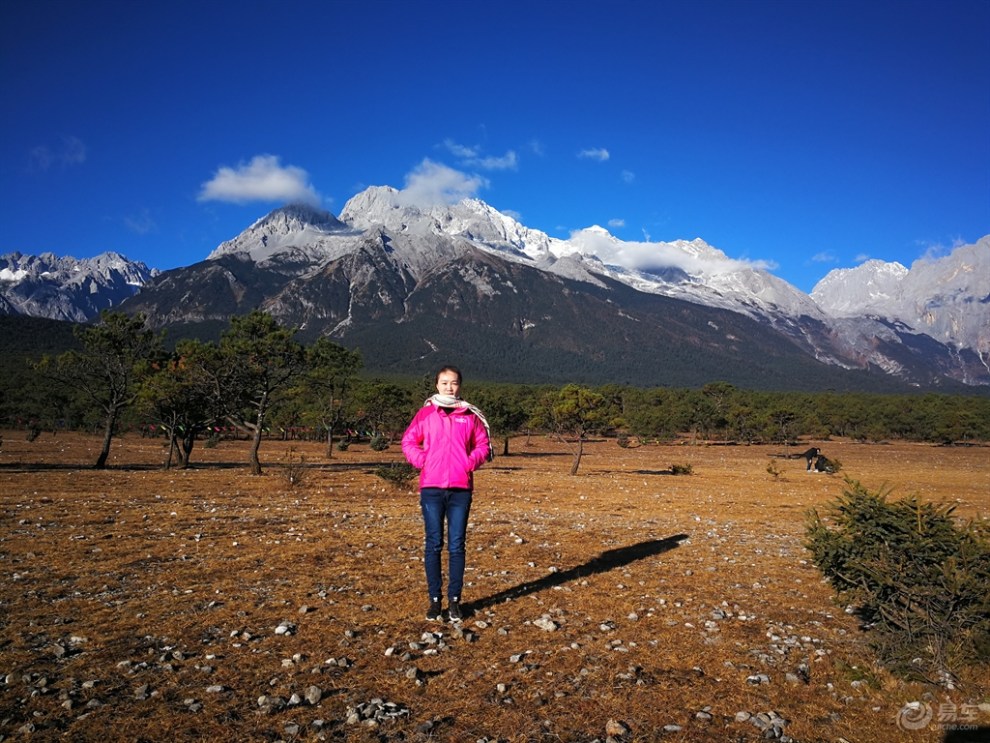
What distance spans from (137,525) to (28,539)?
2477mm

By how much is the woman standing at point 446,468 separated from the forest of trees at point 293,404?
25154mm

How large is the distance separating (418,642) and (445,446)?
262 cm

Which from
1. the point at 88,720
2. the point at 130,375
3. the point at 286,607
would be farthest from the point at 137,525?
the point at 130,375

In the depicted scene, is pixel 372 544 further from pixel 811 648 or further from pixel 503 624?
pixel 811 648

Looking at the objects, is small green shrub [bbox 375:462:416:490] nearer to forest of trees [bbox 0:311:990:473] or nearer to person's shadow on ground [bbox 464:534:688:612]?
forest of trees [bbox 0:311:990:473]

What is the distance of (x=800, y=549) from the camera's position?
14.1 meters

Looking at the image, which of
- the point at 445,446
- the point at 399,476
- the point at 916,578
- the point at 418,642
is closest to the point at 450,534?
the point at 445,446

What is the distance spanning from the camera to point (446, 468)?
8.20m

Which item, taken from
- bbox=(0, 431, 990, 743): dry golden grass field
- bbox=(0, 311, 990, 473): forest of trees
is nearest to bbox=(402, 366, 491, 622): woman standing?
bbox=(0, 431, 990, 743): dry golden grass field

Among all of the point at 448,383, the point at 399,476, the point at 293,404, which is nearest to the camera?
the point at 448,383

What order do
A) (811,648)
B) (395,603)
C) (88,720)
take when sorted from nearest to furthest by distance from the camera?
(88,720)
(811,648)
(395,603)

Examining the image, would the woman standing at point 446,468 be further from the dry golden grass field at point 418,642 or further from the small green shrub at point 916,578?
the small green shrub at point 916,578

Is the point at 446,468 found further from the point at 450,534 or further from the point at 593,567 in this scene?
the point at 593,567

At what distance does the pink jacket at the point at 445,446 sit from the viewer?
26.9 feet
